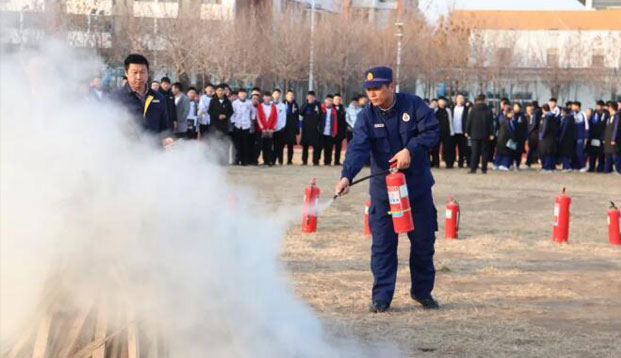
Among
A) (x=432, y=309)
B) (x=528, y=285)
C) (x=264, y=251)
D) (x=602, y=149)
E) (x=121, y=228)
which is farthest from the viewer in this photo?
(x=602, y=149)

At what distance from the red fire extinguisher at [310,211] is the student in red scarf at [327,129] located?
14860 mm

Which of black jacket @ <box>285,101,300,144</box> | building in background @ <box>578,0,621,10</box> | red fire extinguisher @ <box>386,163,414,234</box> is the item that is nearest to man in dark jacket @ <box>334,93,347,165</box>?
black jacket @ <box>285,101,300,144</box>

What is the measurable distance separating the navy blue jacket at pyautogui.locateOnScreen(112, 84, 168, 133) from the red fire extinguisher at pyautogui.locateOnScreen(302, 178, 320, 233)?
480cm

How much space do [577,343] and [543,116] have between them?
75.5 feet

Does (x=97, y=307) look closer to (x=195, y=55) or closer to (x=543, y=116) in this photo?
(x=543, y=116)

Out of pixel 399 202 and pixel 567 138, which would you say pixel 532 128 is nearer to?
pixel 567 138

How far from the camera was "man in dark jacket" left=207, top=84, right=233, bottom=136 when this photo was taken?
26.7 metres

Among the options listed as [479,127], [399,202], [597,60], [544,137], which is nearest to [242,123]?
[479,127]

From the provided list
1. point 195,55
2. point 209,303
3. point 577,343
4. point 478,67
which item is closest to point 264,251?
point 209,303

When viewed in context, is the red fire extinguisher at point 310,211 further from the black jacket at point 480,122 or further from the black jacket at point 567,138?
the black jacket at point 567,138

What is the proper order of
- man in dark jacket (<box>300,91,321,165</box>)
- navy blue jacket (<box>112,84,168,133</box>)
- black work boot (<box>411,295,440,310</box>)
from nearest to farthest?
navy blue jacket (<box>112,84,168,133</box>) < black work boot (<box>411,295,440,310</box>) < man in dark jacket (<box>300,91,321,165</box>)

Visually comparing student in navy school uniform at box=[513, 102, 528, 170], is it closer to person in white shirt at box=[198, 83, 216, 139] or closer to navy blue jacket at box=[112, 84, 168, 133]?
person in white shirt at box=[198, 83, 216, 139]

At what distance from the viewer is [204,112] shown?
26.7 metres

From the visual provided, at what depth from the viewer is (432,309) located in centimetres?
951
